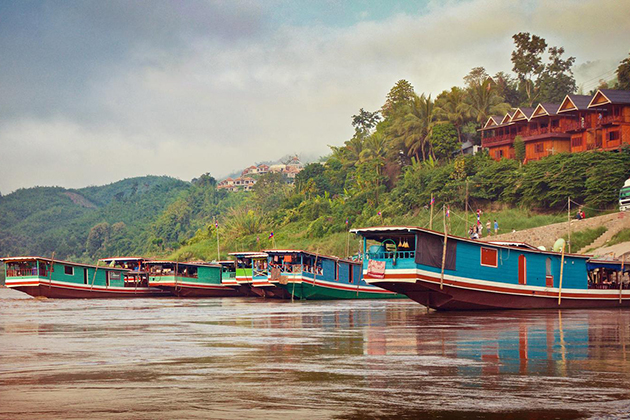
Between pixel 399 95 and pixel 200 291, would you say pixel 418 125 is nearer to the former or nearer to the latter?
→ pixel 399 95

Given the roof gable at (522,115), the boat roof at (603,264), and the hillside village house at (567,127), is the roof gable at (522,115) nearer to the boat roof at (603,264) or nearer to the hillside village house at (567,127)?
A: the hillside village house at (567,127)

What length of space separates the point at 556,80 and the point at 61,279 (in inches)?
2332

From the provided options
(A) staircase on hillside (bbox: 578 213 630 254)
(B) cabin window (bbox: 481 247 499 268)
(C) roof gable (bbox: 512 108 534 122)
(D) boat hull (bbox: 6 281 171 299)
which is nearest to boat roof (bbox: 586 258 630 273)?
(B) cabin window (bbox: 481 247 499 268)

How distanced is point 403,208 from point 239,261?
21942 mm

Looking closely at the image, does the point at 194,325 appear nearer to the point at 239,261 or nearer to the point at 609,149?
the point at 239,261

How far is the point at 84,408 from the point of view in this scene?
825cm

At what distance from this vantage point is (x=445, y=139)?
7044cm

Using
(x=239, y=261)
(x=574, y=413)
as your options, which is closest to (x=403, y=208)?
(x=239, y=261)

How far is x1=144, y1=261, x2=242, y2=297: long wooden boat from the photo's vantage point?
51219 mm

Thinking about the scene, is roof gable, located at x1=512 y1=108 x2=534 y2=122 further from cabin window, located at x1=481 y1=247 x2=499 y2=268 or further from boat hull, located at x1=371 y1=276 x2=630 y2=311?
cabin window, located at x1=481 y1=247 x2=499 y2=268

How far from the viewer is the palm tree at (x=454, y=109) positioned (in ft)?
240

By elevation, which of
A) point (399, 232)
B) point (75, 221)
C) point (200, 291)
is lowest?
point (200, 291)

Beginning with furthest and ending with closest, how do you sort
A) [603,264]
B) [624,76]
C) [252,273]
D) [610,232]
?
[624,76], [252,273], [610,232], [603,264]

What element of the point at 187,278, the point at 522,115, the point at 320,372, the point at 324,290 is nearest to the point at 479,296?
the point at 324,290
